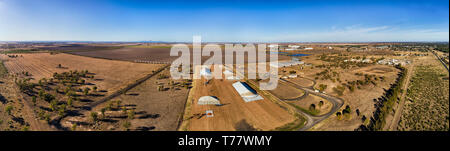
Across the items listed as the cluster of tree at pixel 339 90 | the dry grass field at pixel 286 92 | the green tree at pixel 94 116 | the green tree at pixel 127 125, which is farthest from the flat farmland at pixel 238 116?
the cluster of tree at pixel 339 90

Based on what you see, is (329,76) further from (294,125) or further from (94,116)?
(94,116)

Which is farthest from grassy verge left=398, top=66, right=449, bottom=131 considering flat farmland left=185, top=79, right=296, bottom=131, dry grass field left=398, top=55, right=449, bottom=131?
flat farmland left=185, top=79, right=296, bottom=131

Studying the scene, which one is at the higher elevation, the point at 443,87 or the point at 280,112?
the point at 443,87

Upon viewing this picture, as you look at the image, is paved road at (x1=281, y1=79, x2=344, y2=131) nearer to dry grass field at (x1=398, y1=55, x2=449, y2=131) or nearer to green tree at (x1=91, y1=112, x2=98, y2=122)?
dry grass field at (x1=398, y1=55, x2=449, y2=131)

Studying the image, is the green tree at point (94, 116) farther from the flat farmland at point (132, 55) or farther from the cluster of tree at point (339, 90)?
the flat farmland at point (132, 55)

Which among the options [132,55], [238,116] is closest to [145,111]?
[238,116]

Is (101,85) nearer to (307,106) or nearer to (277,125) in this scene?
(277,125)

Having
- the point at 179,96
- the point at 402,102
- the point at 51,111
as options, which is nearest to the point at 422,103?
the point at 402,102
